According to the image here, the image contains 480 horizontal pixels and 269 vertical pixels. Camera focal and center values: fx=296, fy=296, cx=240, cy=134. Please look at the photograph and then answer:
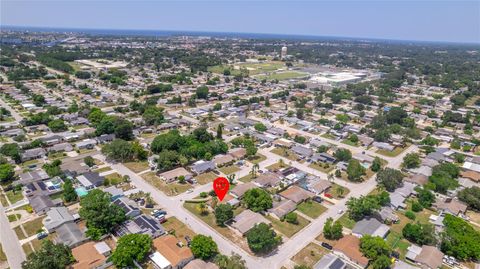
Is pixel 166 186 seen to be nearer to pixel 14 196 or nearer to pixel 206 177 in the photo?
pixel 206 177

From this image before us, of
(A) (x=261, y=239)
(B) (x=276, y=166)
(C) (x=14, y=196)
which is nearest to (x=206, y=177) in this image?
(B) (x=276, y=166)

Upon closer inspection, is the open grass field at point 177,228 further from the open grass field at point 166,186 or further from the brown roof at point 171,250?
the open grass field at point 166,186

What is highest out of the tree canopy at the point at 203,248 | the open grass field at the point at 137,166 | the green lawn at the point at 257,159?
the tree canopy at the point at 203,248

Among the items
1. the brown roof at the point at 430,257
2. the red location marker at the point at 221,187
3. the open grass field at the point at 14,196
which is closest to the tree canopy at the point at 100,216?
the open grass field at the point at 14,196

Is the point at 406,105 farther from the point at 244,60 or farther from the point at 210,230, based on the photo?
the point at 244,60

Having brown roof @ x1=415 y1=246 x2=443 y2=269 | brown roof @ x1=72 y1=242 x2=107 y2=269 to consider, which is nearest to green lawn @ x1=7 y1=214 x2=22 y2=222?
brown roof @ x1=72 y1=242 x2=107 y2=269
